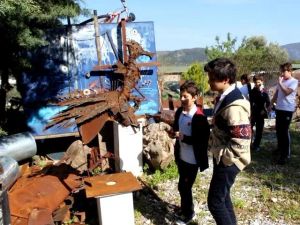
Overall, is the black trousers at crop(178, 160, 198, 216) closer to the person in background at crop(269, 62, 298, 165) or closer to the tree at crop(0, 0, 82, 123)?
the tree at crop(0, 0, 82, 123)

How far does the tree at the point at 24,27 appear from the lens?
5621 millimetres

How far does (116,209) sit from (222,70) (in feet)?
6.70

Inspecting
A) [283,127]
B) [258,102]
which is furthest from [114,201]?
[258,102]

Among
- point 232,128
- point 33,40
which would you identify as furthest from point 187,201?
point 33,40

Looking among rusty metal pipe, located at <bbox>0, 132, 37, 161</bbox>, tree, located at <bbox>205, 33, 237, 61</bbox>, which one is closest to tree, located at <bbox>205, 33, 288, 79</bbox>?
tree, located at <bbox>205, 33, 237, 61</bbox>

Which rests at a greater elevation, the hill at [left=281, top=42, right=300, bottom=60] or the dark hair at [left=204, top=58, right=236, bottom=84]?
the hill at [left=281, top=42, right=300, bottom=60]

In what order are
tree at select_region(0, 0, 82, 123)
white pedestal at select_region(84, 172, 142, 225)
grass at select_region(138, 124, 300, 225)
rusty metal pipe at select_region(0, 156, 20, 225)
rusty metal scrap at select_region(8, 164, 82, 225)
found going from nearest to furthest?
rusty metal pipe at select_region(0, 156, 20, 225), rusty metal scrap at select_region(8, 164, 82, 225), white pedestal at select_region(84, 172, 142, 225), grass at select_region(138, 124, 300, 225), tree at select_region(0, 0, 82, 123)

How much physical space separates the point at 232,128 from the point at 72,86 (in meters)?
5.75

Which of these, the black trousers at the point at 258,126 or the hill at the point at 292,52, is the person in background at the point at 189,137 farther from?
the hill at the point at 292,52

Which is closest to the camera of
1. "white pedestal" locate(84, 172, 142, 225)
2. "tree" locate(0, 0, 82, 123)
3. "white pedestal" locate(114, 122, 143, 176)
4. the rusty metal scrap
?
the rusty metal scrap

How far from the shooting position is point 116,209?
4512mm

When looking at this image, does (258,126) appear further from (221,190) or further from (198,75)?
(198,75)

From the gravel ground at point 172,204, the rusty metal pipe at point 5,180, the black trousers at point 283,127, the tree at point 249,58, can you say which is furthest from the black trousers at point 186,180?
the tree at point 249,58

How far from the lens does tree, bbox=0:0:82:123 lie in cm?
562
